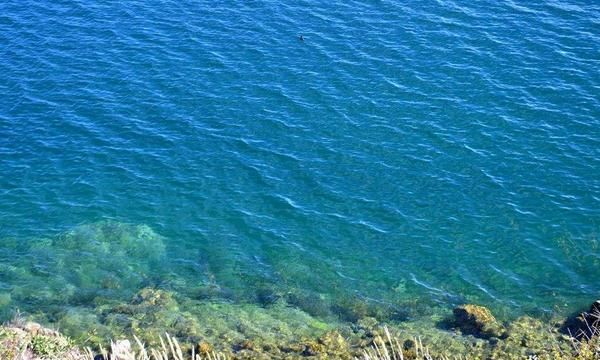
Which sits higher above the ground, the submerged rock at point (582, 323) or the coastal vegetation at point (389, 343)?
the submerged rock at point (582, 323)

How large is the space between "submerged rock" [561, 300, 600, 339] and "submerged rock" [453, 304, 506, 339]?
12.7 ft

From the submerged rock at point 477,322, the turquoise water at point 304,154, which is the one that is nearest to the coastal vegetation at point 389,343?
the submerged rock at point 477,322

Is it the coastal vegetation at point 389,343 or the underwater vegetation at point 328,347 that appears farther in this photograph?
the coastal vegetation at point 389,343

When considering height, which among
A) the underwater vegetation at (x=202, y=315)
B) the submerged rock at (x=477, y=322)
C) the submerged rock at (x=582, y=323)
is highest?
the submerged rock at (x=582, y=323)

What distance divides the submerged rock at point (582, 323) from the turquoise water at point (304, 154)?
102 inches

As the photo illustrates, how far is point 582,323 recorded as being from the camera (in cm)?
4316

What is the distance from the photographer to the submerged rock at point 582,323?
1650 inches

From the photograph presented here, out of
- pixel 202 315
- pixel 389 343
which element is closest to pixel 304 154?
pixel 202 315

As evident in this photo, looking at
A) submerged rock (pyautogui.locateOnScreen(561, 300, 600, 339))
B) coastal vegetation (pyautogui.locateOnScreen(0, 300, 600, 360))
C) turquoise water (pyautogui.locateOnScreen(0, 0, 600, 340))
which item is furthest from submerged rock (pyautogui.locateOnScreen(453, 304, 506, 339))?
submerged rock (pyautogui.locateOnScreen(561, 300, 600, 339))

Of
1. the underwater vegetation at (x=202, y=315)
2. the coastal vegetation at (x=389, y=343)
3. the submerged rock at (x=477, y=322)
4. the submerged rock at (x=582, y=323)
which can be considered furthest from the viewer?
the submerged rock at (x=477, y=322)

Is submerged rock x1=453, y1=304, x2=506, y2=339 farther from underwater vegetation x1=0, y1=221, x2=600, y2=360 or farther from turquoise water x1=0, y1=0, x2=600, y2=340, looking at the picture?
turquoise water x1=0, y1=0, x2=600, y2=340

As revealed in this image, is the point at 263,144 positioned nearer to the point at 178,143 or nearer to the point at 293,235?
the point at 178,143

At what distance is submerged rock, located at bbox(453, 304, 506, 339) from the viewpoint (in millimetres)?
43250

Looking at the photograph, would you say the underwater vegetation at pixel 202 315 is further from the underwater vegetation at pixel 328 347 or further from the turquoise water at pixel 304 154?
the turquoise water at pixel 304 154
